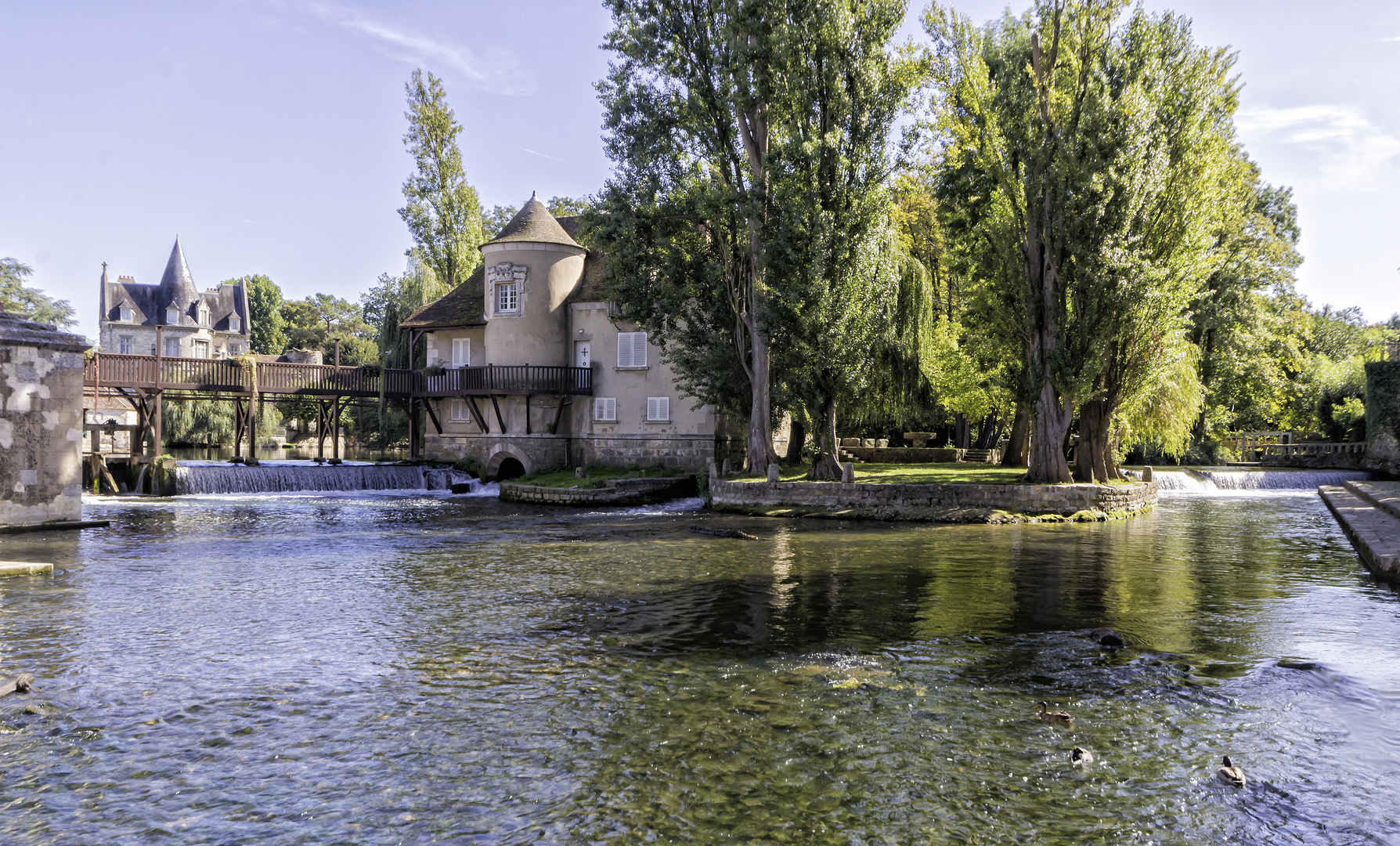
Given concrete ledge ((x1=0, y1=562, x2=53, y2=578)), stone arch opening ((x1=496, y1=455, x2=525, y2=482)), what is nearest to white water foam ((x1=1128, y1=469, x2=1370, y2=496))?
stone arch opening ((x1=496, y1=455, x2=525, y2=482))

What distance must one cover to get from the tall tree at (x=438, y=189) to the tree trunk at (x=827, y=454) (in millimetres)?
26740

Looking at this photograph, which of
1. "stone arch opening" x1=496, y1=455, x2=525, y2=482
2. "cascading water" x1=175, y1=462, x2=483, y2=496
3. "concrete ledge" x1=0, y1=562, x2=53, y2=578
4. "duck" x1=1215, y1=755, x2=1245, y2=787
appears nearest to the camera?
"duck" x1=1215, y1=755, x2=1245, y2=787

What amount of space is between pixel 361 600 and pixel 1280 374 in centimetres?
4594

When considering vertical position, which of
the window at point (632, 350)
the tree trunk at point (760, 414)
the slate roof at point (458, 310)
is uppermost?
the slate roof at point (458, 310)

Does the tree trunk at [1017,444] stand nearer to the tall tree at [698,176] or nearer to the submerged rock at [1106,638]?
the tall tree at [698,176]

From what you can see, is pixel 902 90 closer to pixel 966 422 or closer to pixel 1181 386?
pixel 1181 386

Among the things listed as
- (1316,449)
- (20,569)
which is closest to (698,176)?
(20,569)

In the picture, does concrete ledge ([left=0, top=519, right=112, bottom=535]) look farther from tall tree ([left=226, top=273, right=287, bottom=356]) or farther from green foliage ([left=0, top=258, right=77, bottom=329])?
tall tree ([left=226, top=273, right=287, bottom=356])

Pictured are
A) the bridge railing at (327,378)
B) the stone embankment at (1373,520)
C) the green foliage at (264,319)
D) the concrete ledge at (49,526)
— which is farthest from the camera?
the green foliage at (264,319)

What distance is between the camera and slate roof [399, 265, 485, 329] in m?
36.6

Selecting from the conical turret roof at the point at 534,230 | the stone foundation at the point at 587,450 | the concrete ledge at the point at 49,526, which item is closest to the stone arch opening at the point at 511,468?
the stone foundation at the point at 587,450

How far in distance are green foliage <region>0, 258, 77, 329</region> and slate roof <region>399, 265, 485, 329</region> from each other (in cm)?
2980

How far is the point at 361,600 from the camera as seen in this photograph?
1184 cm

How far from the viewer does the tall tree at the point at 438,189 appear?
45688 millimetres
